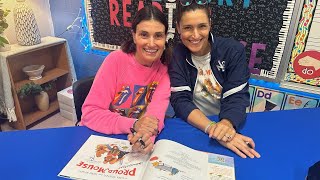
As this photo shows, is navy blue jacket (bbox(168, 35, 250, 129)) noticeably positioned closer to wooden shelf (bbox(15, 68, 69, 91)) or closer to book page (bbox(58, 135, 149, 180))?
book page (bbox(58, 135, 149, 180))

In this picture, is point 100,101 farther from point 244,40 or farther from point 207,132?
point 244,40

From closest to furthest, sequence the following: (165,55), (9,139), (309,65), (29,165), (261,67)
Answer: (29,165)
(9,139)
(165,55)
(309,65)
(261,67)

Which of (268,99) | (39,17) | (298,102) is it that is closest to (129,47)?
(268,99)

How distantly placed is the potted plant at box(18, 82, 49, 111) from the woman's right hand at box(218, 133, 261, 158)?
1945mm

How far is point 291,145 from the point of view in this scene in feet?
3.30

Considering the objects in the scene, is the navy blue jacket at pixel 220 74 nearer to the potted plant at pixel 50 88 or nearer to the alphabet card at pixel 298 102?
the alphabet card at pixel 298 102

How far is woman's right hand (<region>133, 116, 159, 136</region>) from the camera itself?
1.00 meters

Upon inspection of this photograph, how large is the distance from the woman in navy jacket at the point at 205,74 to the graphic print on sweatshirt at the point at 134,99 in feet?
0.43

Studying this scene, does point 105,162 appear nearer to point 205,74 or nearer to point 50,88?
point 205,74

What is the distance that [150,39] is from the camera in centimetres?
120

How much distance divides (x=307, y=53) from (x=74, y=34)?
2167 millimetres

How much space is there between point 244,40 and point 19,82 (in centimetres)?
203

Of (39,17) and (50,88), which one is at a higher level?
(39,17)

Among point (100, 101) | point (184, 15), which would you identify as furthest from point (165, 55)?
point (100, 101)
